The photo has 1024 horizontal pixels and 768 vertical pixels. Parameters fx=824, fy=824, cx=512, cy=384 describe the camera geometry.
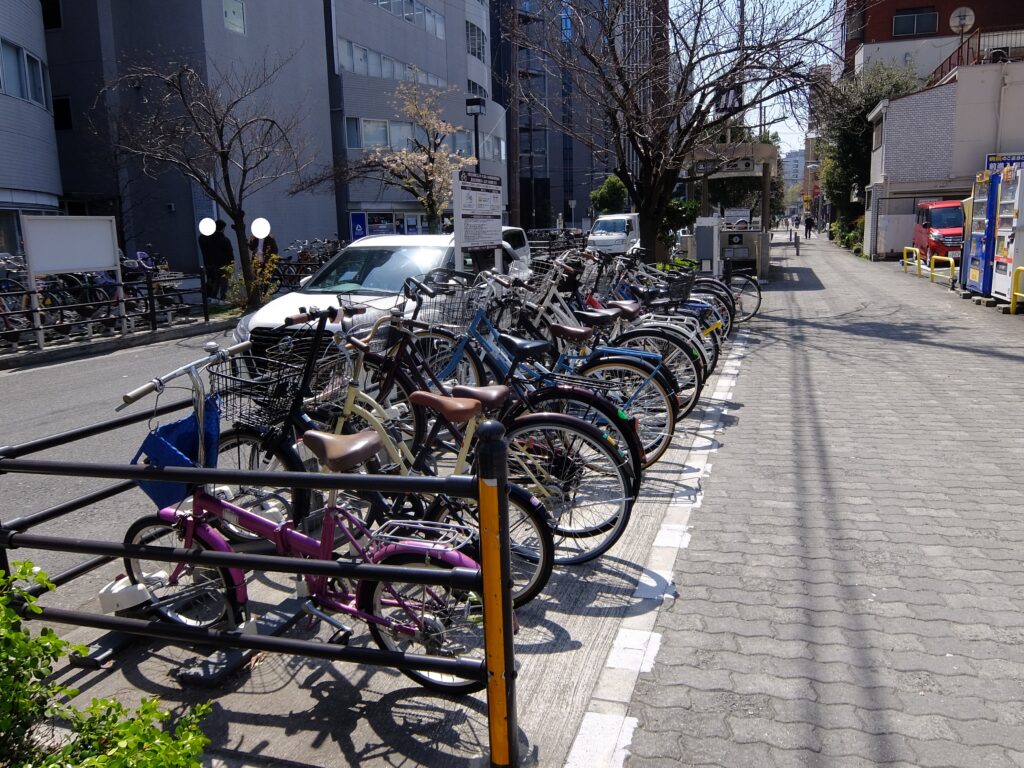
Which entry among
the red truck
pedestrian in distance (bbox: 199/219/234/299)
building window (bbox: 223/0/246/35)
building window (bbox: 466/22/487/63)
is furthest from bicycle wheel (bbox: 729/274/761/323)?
building window (bbox: 466/22/487/63)

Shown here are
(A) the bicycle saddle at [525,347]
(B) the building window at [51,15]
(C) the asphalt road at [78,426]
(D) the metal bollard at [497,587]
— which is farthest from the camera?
(B) the building window at [51,15]

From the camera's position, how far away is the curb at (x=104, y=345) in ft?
38.0

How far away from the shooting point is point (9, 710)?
6.10ft

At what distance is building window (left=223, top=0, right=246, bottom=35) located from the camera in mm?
25586

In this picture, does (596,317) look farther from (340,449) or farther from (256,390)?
(340,449)

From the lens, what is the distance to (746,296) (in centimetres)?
1711

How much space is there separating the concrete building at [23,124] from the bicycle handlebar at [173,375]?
18198 mm

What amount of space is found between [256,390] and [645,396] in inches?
110

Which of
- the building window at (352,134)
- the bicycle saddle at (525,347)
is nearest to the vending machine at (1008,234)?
the bicycle saddle at (525,347)

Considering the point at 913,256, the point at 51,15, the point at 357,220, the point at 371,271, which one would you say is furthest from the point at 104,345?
the point at 913,256

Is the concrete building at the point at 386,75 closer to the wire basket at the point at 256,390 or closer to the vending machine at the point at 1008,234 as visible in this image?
the vending machine at the point at 1008,234

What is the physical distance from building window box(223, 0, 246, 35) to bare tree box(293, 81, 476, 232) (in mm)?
5166

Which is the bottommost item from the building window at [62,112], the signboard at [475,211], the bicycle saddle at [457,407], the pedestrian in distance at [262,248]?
the bicycle saddle at [457,407]

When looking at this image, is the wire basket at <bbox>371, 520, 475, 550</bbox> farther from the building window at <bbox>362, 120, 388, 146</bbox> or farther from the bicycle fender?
the building window at <bbox>362, 120, 388, 146</bbox>
